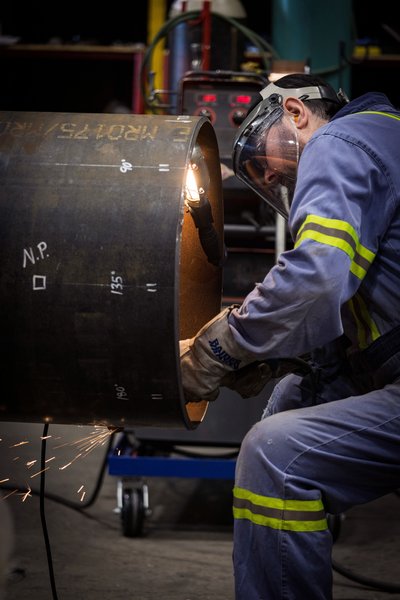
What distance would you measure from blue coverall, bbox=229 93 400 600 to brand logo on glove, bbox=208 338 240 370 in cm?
7

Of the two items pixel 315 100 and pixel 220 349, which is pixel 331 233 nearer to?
pixel 220 349

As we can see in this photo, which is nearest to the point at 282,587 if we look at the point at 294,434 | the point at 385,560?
the point at 294,434

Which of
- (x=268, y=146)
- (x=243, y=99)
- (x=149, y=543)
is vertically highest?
(x=243, y=99)

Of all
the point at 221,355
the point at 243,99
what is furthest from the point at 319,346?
the point at 243,99

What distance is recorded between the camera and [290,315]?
2.18m

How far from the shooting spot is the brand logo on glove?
7.57ft

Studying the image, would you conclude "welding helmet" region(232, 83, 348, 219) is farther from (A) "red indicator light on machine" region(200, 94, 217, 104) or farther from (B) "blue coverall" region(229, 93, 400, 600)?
(A) "red indicator light on machine" region(200, 94, 217, 104)

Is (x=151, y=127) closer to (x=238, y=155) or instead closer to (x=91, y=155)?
(x=91, y=155)

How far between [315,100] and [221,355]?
2.41ft

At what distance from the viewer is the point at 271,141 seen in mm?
2514

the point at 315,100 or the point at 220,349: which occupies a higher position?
the point at 315,100

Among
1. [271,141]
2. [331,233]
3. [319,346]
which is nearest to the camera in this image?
[331,233]

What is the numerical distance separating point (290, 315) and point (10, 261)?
2.07ft

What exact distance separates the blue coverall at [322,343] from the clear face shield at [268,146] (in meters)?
0.19
